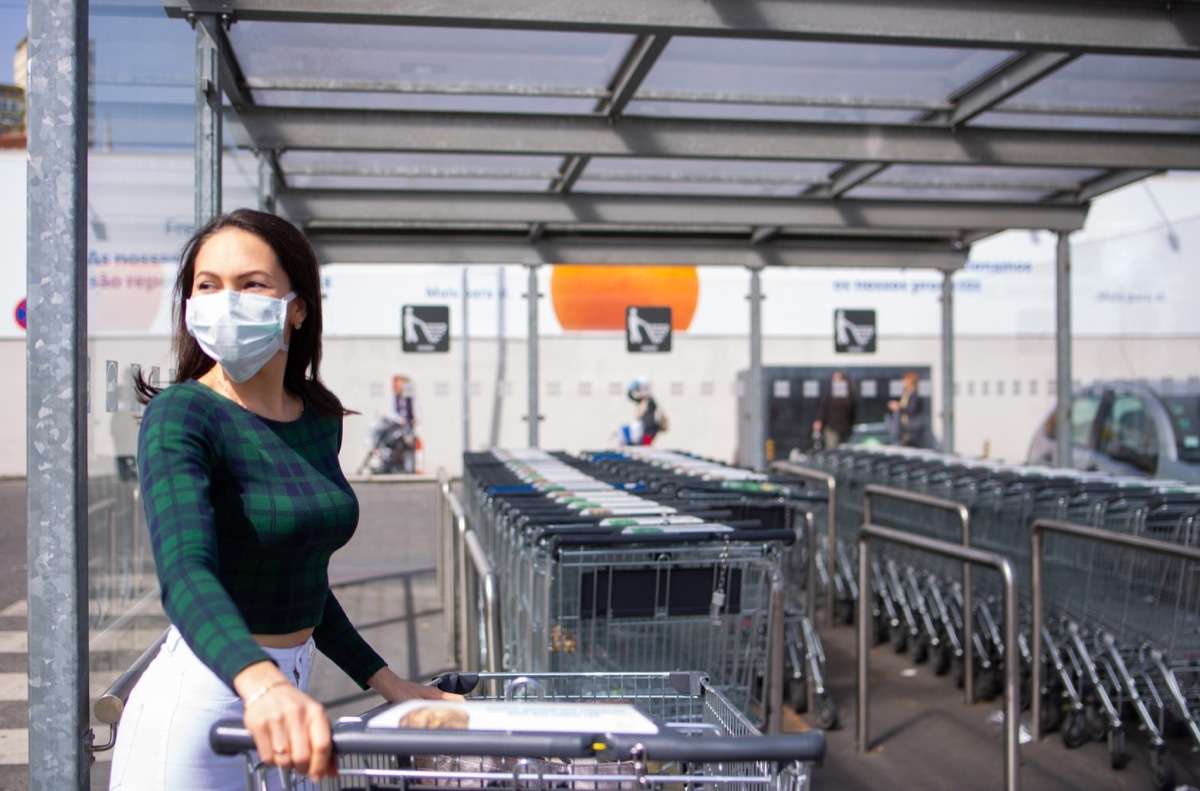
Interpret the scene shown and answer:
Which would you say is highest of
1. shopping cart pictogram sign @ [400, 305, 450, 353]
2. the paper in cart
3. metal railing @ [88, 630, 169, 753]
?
shopping cart pictogram sign @ [400, 305, 450, 353]

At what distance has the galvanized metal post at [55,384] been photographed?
203cm

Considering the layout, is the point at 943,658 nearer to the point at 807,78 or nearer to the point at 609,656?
the point at 609,656

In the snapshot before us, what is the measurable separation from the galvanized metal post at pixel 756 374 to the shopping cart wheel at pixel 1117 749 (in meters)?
4.86

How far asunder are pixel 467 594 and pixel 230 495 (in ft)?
12.1

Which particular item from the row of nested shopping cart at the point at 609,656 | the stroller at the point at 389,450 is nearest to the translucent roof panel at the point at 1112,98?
the row of nested shopping cart at the point at 609,656

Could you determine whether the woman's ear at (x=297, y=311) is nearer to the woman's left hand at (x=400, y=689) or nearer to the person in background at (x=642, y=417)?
the woman's left hand at (x=400, y=689)

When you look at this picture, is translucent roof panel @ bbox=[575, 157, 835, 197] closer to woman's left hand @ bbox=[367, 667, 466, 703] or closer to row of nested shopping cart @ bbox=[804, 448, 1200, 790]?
row of nested shopping cart @ bbox=[804, 448, 1200, 790]

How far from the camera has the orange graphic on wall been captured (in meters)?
10.6

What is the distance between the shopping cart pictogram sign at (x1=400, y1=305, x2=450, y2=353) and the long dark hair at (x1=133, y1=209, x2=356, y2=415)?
7.74m

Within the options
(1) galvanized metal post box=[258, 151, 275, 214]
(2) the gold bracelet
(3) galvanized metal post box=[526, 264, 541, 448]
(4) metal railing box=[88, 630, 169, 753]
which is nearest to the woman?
(2) the gold bracelet

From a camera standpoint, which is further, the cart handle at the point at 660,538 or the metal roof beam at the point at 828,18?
the metal roof beam at the point at 828,18

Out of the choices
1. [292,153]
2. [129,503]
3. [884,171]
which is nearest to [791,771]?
[129,503]

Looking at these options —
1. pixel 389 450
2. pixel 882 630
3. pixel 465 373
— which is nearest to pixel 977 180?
pixel 882 630

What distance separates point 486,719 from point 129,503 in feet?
9.57
